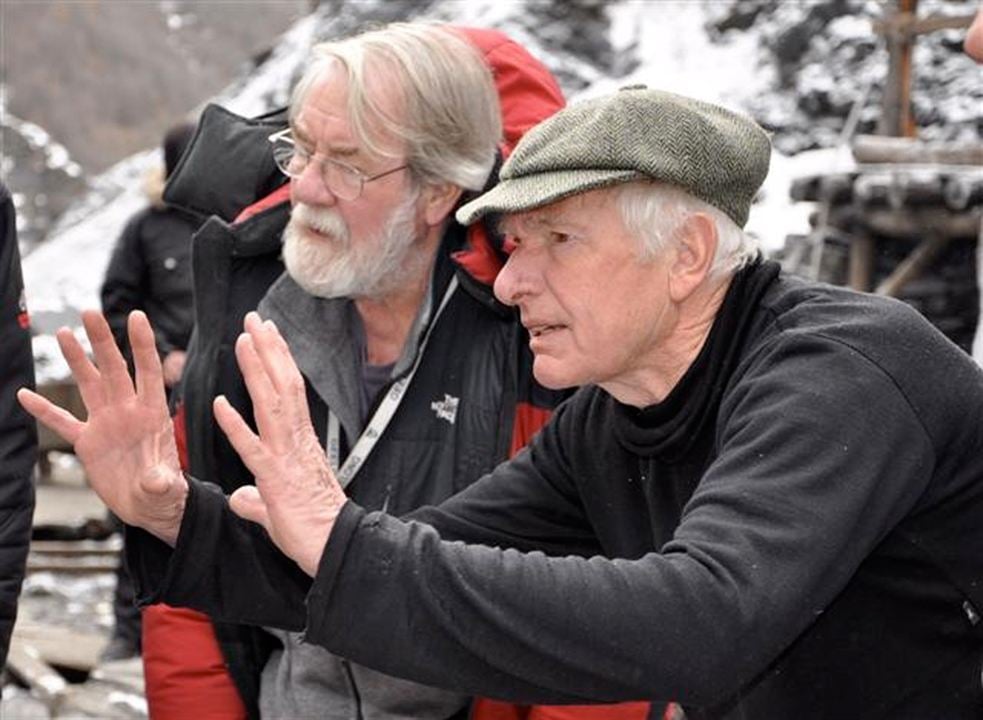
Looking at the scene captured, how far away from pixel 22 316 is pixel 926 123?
14.0 m

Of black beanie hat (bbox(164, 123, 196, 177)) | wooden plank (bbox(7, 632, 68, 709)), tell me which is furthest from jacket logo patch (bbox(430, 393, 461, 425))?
black beanie hat (bbox(164, 123, 196, 177))

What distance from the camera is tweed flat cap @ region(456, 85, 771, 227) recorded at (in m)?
2.23

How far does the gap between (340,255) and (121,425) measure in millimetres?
997

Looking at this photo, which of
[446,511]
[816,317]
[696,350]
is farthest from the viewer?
[446,511]

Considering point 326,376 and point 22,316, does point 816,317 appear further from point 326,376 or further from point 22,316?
point 22,316

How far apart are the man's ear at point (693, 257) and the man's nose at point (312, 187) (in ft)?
3.72

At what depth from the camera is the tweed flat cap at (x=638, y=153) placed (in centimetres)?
223

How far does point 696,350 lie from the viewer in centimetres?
236

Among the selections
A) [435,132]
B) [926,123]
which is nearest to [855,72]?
[926,123]

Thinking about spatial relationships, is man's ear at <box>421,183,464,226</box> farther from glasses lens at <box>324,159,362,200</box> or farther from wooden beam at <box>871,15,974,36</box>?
wooden beam at <box>871,15,974,36</box>

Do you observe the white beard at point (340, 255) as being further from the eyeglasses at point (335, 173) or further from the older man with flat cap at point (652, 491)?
the older man with flat cap at point (652, 491)

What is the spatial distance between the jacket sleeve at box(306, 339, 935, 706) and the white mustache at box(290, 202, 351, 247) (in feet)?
4.53

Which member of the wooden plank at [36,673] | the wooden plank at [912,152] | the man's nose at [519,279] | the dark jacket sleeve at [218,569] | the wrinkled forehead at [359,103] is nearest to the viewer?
the man's nose at [519,279]

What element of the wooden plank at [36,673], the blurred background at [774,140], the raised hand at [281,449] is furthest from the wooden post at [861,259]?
the raised hand at [281,449]
